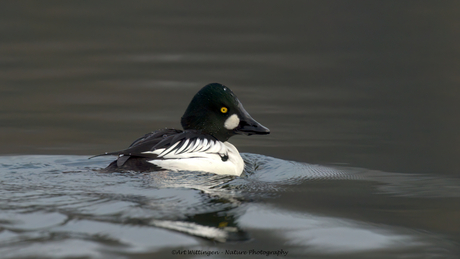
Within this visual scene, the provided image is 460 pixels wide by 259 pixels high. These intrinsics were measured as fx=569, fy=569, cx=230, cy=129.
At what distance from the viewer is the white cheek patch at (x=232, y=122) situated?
6332 millimetres

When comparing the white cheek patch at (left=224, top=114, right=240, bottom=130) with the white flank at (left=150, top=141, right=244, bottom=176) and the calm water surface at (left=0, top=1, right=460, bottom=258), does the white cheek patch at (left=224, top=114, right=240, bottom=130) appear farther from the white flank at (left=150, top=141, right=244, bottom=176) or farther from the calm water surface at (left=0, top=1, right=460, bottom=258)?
the calm water surface at (left=0, top=1, right=460, bottom=258)

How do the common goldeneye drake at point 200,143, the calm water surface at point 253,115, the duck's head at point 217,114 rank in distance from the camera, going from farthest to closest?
the duck's head at point 217,114, the common goldeneye drake at point 200,143, the calm water surface at point 253,115

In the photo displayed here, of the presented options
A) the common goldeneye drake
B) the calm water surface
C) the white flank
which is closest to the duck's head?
the common goldeneye drake

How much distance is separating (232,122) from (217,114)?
192 millimetres

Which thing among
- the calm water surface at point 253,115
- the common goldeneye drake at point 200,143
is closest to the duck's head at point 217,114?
the common goldeneye drake at point 200,143

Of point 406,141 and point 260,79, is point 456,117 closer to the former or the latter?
point 406,141

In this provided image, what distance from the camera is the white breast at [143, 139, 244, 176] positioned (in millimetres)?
5594

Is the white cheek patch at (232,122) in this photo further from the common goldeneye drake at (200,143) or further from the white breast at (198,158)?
the white breast at (198,158)

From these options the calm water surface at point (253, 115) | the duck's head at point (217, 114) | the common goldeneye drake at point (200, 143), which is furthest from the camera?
the duck's head at point (217, 114)

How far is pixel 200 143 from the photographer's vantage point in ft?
19.0

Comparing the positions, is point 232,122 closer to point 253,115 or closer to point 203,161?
point 203,161

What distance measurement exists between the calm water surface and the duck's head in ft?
1.80

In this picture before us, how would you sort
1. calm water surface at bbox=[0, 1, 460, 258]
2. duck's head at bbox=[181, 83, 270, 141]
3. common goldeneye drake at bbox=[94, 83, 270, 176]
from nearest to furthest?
calm water surface at bbox=[0, 1, 460, 258]
common goldeneye drake at bbox=[94, 83, 270, 176]
duck's head at bbox=[181, 83, 270, 141]

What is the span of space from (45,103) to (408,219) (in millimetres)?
7273
